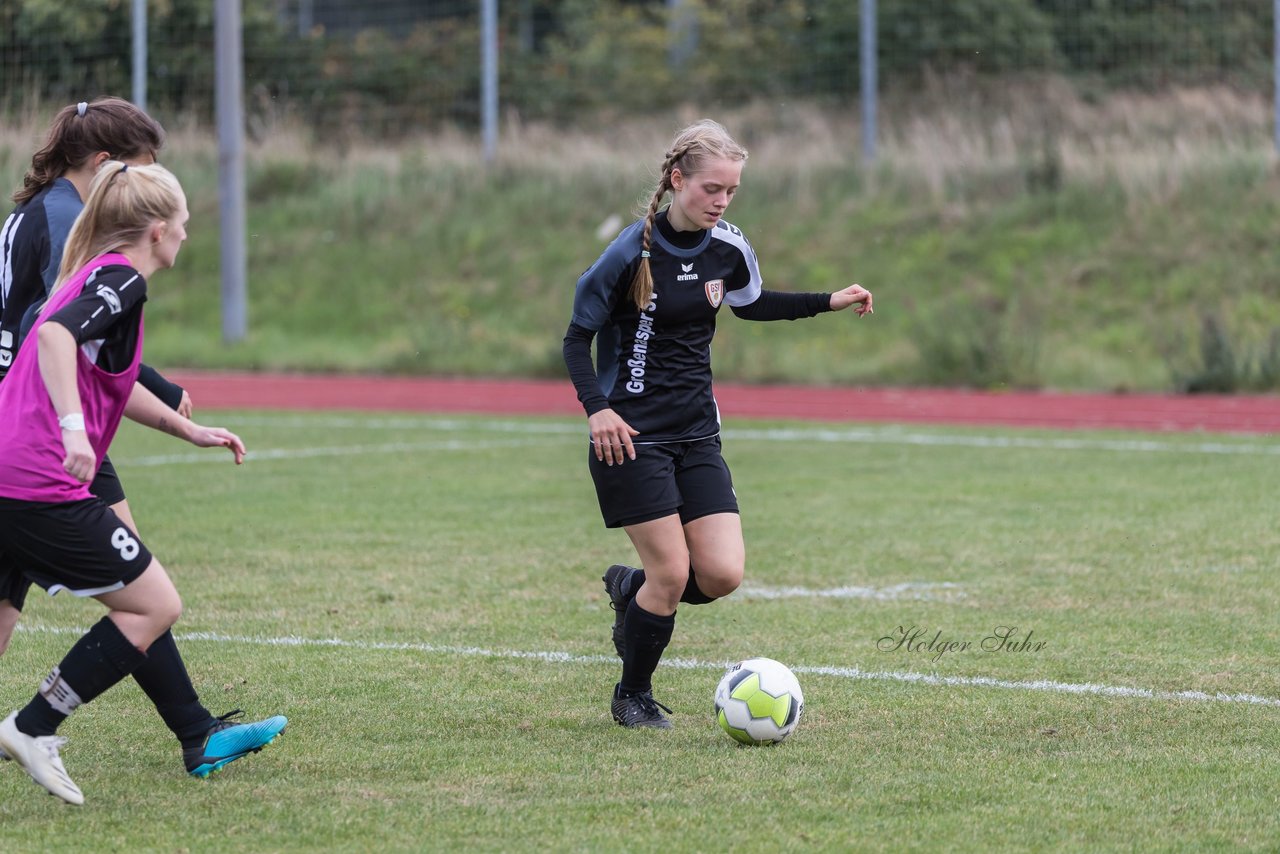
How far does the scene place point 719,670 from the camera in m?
5.80

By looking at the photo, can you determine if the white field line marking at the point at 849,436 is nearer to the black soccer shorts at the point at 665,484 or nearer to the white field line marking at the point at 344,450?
the white field line marking at the point at 344,450

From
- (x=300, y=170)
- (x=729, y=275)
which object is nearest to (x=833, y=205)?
(x=300, y=170)

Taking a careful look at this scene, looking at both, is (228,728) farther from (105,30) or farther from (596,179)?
(105,30)

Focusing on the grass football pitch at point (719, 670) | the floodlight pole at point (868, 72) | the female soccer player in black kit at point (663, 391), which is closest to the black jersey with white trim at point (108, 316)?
the grass football pitch at point (719, 670)

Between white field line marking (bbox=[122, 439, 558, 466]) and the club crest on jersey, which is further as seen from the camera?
white field line marking (bbox=[122, 439, 558, 466])

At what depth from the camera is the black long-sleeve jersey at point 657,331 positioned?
5000 millimetres

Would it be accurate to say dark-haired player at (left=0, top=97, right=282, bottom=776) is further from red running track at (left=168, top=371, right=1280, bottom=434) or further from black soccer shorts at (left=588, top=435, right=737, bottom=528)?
red running track at (left=168, top=371, right=1280, bottom=434)

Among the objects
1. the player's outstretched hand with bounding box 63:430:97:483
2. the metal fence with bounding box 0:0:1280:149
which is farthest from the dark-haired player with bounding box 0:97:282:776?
the metal fence with bounding box 0:0:1280:149

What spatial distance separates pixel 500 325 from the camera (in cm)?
2159

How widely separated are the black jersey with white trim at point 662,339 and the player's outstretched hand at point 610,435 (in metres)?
0.16

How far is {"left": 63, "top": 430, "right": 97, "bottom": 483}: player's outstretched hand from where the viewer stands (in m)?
3.92

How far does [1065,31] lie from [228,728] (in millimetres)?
20962

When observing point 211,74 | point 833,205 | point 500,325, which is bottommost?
point 500,325

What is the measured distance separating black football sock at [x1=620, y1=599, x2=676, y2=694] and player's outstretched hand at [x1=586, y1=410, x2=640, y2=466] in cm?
54
